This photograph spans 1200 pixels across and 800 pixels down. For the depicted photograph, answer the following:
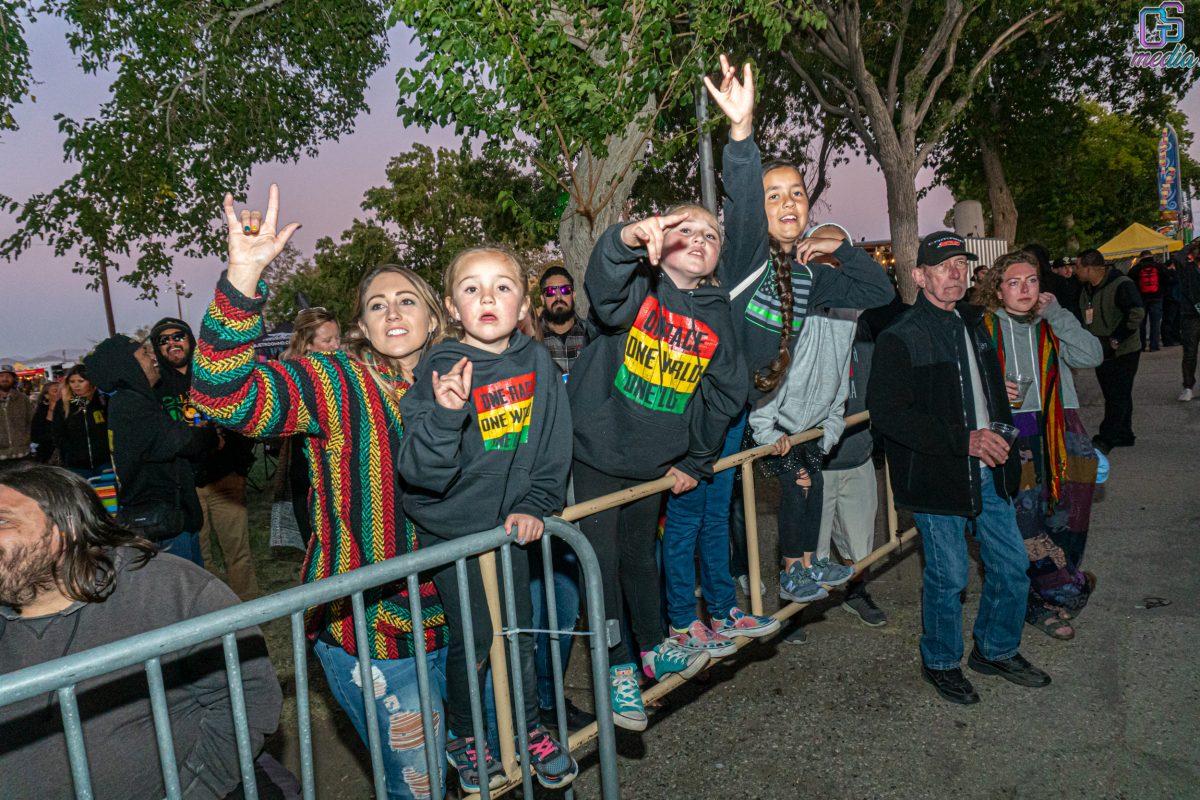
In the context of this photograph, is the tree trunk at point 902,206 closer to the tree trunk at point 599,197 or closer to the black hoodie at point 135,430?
the tree trunk at point 599,197

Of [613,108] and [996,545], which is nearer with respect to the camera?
[996,545]

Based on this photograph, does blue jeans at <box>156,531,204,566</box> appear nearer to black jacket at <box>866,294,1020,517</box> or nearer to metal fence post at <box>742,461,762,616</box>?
metal fence post at <box>742,461,762,616</box>

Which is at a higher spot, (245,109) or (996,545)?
(245,109)

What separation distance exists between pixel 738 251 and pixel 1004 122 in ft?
80.5

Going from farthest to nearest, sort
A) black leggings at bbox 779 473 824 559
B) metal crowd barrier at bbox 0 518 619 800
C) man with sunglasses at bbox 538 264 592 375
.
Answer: man with sunglasses at bbox 538 264 592 375 < black leggings at bbox 779 473 824 559 < metal crowd barrier at bbox 0 518 619 800

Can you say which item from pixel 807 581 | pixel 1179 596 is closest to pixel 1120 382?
pixel 1179 596

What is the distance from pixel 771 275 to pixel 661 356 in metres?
0.82

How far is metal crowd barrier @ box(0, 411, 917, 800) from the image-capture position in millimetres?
1510

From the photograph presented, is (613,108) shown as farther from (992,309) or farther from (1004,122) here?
(1004,122)

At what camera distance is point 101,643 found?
76.7 inches

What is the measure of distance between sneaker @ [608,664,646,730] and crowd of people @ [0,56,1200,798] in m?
0.01

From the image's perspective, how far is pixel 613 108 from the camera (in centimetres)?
641

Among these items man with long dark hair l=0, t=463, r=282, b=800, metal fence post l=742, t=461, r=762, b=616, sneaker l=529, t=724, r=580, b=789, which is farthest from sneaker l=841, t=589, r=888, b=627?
man with long dark hair l=0, t=463, r=282, b=800

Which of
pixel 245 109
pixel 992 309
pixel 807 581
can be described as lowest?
pixel 807 581
